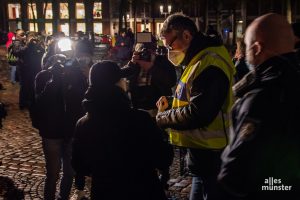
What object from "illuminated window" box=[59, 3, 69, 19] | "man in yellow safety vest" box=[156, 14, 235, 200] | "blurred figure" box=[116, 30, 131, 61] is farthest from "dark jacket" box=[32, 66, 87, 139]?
"illuminated window" box=[59, 3, 69, 19]

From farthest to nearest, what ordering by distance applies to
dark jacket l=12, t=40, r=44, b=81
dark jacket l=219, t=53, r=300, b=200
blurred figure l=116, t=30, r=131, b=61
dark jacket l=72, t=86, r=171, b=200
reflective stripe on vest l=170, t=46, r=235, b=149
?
blurred figure l=116, t=30, r=131, b=61
dark jacket l=12, t=40, r=44, b=81
reflective stripe on vest l=170, t=46, r=235, b=149
dark jacket l=72, t=86, r=171, b=200
dark jacket l=219, t=53, r=300, b=200

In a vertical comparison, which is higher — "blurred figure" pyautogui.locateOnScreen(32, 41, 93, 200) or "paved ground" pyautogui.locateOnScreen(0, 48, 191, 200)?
"blurred figure" pyautogui.locateOnScreen(32, 41, 93, 200)

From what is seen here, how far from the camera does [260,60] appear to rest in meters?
2.30

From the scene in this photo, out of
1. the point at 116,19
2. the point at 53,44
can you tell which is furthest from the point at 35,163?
the point at 116,19

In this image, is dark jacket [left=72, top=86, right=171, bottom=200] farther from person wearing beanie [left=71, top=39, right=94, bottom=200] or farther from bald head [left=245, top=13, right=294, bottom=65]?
person wearing beanie [left=71, top=39, right=94, bottom=200]

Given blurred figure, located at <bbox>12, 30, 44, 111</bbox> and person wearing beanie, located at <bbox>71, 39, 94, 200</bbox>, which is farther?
blurred figure, located at <bbox>12, 30, 44, 111</bbox>

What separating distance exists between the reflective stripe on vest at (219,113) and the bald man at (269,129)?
112cm

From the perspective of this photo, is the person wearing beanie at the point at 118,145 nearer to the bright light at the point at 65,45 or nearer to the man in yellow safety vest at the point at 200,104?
the man in yellow safety vest at the point at 200,104

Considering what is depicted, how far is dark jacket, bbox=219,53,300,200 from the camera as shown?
2121 mm

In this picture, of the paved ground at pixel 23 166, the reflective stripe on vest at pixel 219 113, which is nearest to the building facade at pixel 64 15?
the paved ground at pixel 23 166

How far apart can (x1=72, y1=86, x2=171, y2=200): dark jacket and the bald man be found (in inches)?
33.8

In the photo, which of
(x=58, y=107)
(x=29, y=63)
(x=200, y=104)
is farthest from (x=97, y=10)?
(x=200, y=104)

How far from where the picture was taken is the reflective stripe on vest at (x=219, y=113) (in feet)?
11.2

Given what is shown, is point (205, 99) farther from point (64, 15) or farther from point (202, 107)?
point (64, 15)
